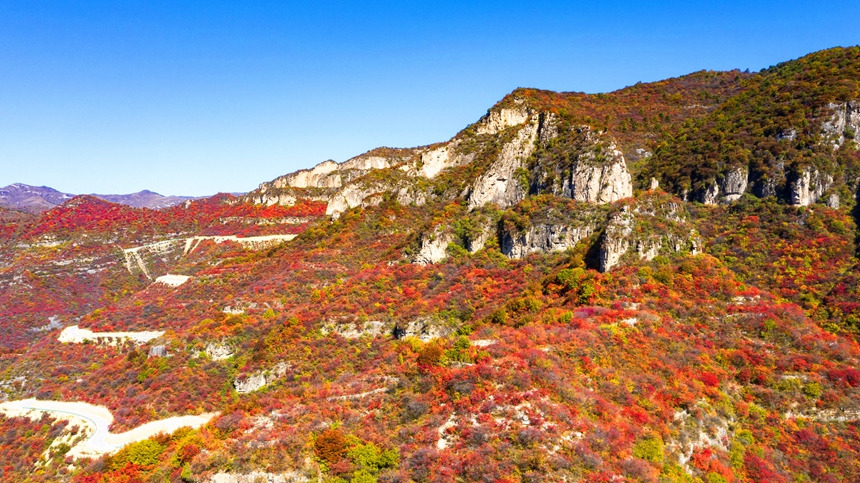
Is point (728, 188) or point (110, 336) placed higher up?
point (728, 188)

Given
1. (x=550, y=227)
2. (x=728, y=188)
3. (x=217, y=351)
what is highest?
(x=728, y=188)

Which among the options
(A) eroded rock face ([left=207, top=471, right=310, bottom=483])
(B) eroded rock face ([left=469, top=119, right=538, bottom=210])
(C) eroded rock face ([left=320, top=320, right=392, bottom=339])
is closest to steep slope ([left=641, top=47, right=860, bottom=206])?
(B) eroded rock face ([left=469, top=119, right=538, bottom=210])

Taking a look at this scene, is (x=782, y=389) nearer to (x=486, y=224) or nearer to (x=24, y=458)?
(x=486, y=224)

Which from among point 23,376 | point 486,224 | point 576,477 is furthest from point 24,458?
point 486,224

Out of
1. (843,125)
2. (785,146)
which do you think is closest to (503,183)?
(785,146)

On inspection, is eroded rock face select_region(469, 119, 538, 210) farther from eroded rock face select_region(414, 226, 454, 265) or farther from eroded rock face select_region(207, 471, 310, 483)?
eroded rock face select_region(207, 471, 310, 483)

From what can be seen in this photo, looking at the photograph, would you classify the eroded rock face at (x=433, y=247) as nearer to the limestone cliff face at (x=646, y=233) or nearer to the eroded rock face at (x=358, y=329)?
the eroded rock face at (x=358, y=329)

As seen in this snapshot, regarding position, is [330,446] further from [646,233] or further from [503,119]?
[503,119]
